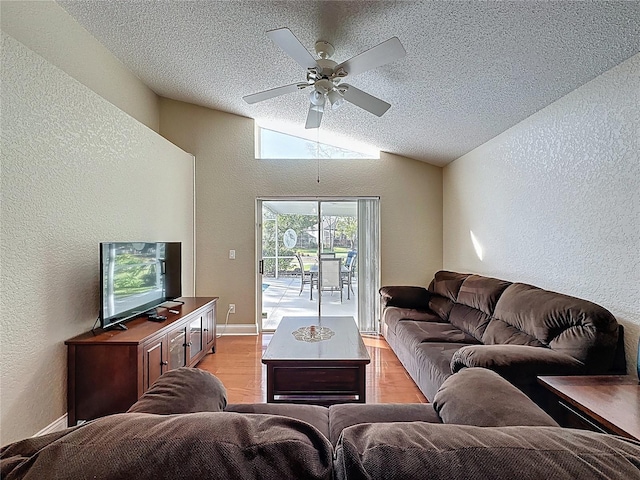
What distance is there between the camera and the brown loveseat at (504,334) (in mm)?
2045

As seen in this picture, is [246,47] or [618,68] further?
[246,47]

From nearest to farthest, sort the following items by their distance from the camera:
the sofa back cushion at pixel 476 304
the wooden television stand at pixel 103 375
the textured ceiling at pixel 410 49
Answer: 1. the textured ceiling at pixel 410 49
2. the wooden television stand at pixel 103 375
3. the sofa back cushion at pixel 476 304

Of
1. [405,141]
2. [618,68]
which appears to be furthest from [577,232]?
[405,141]

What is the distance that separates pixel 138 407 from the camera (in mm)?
1175

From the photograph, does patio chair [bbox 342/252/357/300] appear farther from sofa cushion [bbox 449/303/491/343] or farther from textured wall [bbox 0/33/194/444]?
textured wall [bbox 0/33/194/444]

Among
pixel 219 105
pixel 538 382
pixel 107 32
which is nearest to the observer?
pixel 538 382

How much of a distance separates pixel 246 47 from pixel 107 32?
1.50 metres

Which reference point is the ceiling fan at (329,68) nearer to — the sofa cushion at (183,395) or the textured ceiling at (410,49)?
the textured ceiling at (410,49)

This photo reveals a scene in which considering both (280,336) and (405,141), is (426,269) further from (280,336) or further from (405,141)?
(280,336)

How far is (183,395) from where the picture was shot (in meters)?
1.28

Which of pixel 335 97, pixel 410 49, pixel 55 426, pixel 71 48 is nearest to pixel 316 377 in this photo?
pixel 55 426

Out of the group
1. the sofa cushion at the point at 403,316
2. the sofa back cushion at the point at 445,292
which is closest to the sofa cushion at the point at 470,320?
the sofa back cushion at the point at 445,292

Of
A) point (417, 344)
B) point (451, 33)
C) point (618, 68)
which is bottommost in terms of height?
point (417, 344)

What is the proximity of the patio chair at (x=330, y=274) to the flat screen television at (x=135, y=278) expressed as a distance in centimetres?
207
